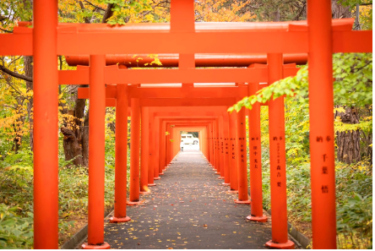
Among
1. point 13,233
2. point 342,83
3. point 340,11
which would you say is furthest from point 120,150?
point 340,11

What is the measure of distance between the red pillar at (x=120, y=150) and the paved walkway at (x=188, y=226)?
453mm

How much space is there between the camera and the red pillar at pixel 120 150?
28.2 ft

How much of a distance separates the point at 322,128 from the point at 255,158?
3.62 metres

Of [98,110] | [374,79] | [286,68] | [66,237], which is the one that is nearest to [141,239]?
[66,237]

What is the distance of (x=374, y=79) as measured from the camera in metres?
4.42

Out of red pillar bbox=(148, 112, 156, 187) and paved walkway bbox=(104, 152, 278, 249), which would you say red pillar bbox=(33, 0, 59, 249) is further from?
red pillar bbox=(148, 112, 156, 187)

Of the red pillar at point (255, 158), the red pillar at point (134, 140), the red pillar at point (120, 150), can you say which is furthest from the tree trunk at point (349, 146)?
the red pillar at point (120, 150)

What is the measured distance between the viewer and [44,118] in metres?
5.11

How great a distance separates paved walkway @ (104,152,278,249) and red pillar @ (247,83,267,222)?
35cm

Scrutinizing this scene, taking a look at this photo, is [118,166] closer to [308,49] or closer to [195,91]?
[195,91]

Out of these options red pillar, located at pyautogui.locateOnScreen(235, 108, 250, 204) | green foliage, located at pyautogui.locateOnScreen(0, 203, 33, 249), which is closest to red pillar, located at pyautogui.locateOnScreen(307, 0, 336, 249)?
green foliage, located at pyautogui.locateOnScreen(0, 203, 33, 249)

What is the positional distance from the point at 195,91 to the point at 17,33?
5.32m

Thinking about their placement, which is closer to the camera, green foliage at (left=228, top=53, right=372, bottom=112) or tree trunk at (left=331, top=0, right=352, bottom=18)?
green foliage at (left=228, top=53, right=372, bottom=112)

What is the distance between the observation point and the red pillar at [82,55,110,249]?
6660 millimetres
